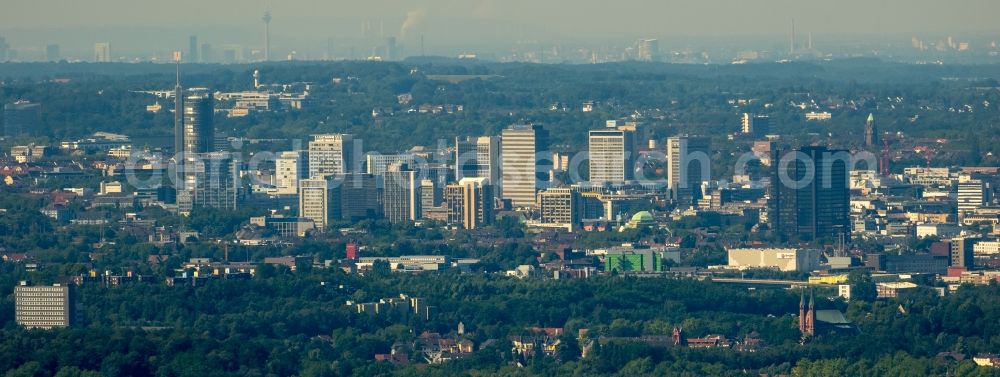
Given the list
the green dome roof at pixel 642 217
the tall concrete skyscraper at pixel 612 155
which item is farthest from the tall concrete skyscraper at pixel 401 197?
the tall concrete skyscraper at pixel 612 155

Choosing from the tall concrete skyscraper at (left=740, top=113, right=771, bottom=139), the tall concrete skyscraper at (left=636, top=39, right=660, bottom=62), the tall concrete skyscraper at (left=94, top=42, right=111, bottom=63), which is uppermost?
the tall concrete skyscraper at (left=636, top=39, right=660, bottom=62)

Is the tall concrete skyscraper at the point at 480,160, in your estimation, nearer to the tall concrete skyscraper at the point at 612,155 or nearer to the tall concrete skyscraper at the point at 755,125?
the tall concrete skyscraper at the point at 612,155

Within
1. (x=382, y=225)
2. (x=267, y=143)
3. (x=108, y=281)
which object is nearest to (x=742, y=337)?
(x=108, y=281)

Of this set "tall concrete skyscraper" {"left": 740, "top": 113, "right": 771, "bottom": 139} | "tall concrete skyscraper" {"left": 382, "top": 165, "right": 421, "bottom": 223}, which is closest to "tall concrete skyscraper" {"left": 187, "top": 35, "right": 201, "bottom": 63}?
"tall concrete skyscraper" {"left": 740, "top": 113, "right": 771, "bottom": 139}

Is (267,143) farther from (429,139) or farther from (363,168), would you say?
(363,168)

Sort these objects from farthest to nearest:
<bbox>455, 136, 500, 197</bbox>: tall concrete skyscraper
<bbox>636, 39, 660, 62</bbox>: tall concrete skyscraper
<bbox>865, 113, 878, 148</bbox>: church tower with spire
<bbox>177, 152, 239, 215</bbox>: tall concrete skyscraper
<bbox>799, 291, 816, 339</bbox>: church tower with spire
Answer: <bbox>636, 39, 660, 62</bbox>: tall concrete skyscraper → <bbox>865, 113, 878, 148</bbox>: church tower with spire → <bbox>455, 136, 500, 197</bbox>: tall concrete skyscraper → <bbox>177, 152, 239, 215</bbox>: tall concrete skyscraper → <bbox>799, 291, 816, 339</bbox>: church tower with spire

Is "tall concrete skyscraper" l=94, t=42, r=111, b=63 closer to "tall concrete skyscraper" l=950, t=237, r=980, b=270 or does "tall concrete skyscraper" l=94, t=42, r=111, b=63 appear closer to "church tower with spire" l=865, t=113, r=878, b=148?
"church tower with spire" l=865, t=113, r=878, b=148
